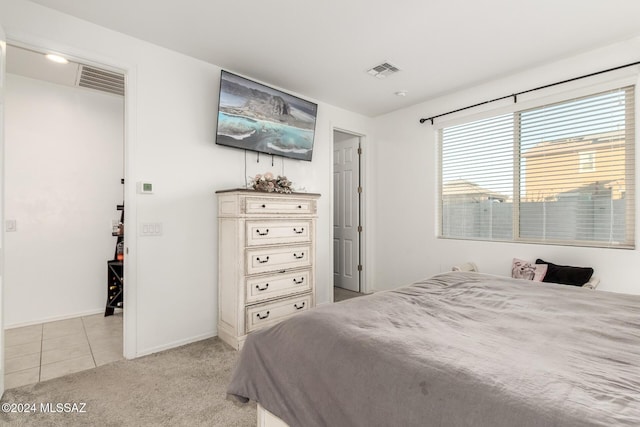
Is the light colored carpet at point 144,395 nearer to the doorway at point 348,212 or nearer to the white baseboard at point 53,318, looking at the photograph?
the white baseboard at point 53,318

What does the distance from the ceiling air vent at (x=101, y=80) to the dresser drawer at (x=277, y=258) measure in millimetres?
2281

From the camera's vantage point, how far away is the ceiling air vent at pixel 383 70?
10.1 feet

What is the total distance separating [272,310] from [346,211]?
7.96ft

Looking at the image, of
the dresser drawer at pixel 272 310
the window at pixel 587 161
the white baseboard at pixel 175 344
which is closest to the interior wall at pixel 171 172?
the white baseboard at pixel 175 344

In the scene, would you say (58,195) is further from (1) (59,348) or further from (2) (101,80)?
(1) (59,348)

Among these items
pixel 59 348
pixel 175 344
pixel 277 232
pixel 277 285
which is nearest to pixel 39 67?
pixel 59 348

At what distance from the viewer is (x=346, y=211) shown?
4.97m

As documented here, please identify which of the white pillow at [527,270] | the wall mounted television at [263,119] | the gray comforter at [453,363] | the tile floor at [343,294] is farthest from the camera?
the tile floor at [343,294]

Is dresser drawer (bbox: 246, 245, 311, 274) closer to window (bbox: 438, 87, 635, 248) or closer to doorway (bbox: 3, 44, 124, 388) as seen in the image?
doorway (bbox: 3, 44, 124, 388)

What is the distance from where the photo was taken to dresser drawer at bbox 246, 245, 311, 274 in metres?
2.79

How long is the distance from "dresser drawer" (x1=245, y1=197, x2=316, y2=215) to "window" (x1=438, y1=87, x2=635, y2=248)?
5.94 feet

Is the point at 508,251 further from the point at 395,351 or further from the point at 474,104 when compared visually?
the point at 395,351

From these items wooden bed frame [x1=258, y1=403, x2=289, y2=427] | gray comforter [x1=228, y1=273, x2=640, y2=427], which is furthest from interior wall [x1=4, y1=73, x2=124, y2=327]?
wooden bed frame [x1=258, y1=403, x2=289, y2=427]

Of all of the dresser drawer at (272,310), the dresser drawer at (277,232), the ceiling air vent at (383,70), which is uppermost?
the ceiling air vent at (383,70)
